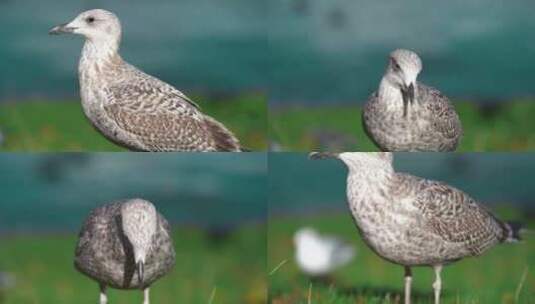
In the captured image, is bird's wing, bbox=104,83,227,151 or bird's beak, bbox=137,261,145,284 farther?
bird's wing, bbox=104,83,227,151

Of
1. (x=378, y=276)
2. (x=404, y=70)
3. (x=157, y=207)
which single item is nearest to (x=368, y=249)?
(x=378, y=276)

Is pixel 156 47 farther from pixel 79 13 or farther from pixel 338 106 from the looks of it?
pixel 338 106

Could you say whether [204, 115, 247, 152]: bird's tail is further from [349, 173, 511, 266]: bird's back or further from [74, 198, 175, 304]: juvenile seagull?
[349, 173, 511, 266]: bird's back

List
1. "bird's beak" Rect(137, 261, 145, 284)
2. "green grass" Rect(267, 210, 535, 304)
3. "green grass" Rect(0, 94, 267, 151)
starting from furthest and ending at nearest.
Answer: "green grass" Rect(267, 210, 535, 304) → "green grass" Rect(0, 94, 267, 151) → "bird's beak" Rect(137, 261, 145, 284)

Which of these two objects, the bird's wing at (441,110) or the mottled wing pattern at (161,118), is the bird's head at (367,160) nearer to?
the bird's wing at (441,110)

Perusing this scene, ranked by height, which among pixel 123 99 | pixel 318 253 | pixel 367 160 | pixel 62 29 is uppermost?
pixel 62 29

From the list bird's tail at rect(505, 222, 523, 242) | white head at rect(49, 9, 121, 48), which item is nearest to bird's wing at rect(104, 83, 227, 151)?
white head at rect(49, 9, 121, 48)

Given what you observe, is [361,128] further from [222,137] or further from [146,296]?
[146,296]

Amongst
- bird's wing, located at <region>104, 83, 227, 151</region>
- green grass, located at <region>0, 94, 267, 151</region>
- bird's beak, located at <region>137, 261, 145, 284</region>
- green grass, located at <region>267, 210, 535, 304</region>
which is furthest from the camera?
green grass, located at <region>267, 210, 535, 304</region>
